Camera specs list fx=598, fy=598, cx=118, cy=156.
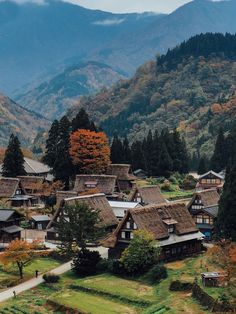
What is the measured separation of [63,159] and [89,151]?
12.9 feet

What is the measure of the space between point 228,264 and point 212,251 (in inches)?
239

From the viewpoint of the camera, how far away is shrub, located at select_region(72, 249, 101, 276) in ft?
176

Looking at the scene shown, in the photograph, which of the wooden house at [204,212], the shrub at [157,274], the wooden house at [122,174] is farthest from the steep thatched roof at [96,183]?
the shrub at [157,274]

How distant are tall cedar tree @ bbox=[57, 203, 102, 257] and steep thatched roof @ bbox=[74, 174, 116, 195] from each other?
839 inches

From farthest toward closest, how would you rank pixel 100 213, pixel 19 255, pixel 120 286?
1. pixel 100 213
2. pixel 19 255
3. pixel 120 286

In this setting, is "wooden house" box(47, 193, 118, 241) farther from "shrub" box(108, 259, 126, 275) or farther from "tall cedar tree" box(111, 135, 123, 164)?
"tall cedar tree" box(111, 135, 123, 164)

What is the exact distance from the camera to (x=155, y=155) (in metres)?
101

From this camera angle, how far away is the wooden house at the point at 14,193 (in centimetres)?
8062

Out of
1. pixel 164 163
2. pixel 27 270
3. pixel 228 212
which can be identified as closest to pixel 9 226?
pixel 27 270

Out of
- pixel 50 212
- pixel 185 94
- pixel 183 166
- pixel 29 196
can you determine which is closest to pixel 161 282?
pixel 50 212

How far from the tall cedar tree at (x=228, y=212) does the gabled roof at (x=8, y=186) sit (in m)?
33.7

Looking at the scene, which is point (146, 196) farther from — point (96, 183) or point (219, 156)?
point (219, 156)

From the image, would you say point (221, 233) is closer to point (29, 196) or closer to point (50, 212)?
point (50, 212)

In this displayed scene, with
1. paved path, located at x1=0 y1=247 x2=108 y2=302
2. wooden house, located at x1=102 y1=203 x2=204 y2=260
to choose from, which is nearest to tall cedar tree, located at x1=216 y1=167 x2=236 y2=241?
wooden house, located at x1=102 y1=203 x2=204 y2=260
